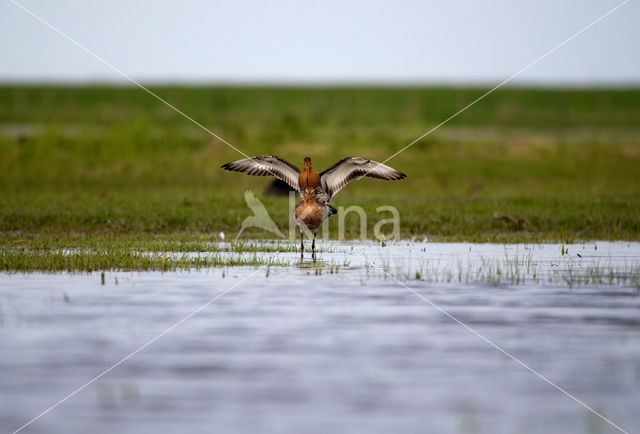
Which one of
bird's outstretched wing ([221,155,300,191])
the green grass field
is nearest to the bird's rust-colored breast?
bird's outstretched wing ([221,155,300,191])

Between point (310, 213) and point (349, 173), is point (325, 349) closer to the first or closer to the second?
point (310, 213)

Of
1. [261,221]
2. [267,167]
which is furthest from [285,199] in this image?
[267,167]

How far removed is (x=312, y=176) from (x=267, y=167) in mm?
947

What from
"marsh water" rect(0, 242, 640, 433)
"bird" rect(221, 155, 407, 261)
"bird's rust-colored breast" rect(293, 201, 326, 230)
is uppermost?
"bird" rect(221, 155, 407, 261)

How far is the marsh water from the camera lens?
8.41m

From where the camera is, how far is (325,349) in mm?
10539

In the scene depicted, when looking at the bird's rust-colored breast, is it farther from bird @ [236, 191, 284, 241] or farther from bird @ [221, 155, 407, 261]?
bird @ [236, 191, 284, 241]

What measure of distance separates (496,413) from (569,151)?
3423 centimetres

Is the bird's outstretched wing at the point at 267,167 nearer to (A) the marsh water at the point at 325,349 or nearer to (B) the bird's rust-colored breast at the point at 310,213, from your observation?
(B) the bird's rust-colored breast at the point at 310,213

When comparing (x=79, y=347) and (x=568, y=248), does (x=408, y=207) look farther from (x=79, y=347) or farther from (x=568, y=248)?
(x=79, y=347)

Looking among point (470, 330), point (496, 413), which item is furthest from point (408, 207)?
point (496, 413)

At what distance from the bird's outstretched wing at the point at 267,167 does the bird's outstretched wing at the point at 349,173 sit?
0.50 meters

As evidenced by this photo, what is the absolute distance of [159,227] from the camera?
21453mm

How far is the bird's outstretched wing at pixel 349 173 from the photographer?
1797cm
